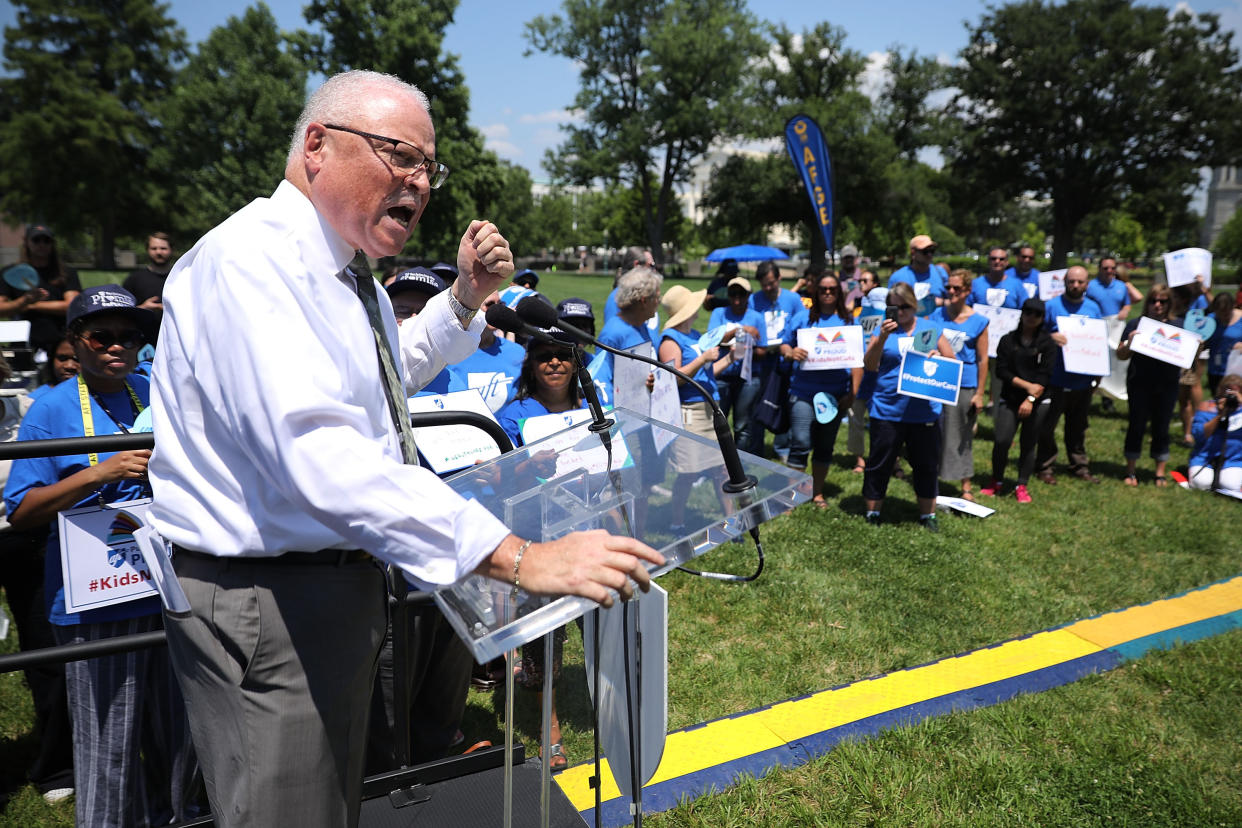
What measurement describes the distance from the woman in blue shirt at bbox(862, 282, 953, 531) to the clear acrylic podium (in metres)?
4.81

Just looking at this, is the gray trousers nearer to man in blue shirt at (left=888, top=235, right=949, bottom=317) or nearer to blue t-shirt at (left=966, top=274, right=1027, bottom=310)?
man in blue shirt at (left=888, top=235, right=949, bottom=317)

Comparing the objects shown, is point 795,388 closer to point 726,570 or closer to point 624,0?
point 726,570

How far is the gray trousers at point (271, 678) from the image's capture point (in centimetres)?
159

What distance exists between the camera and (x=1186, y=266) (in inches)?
350

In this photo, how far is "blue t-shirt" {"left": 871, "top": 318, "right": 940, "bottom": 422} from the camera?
6.40 metres

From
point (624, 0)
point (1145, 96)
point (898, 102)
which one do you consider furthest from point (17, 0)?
point (1145, 96)

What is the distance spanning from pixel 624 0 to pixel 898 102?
19.3 meters

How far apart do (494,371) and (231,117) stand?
43000mm

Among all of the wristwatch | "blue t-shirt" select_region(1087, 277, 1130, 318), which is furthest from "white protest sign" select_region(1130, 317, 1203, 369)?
the wristwatch

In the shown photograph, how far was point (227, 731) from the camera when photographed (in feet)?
5.39

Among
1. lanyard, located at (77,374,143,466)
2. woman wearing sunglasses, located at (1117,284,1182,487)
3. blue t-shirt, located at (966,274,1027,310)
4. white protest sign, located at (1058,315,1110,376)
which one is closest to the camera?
lanyard, located at (77,374,143,466)

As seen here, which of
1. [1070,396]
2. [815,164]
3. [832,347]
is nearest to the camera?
[832,347]

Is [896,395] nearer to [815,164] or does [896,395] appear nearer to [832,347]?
[832,347]

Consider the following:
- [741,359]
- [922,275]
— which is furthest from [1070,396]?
[741,359]
